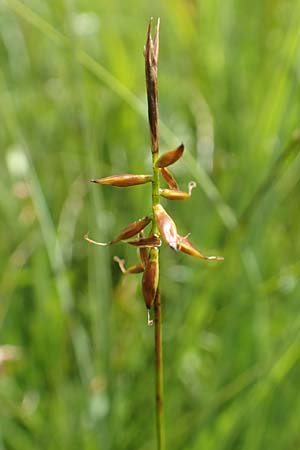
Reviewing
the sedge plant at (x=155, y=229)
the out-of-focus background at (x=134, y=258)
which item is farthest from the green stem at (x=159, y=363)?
the out-of-focus background at (x=134, y=258)

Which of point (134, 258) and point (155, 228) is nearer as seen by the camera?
point (155, 228)

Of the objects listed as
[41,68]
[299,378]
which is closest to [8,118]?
[299,378]

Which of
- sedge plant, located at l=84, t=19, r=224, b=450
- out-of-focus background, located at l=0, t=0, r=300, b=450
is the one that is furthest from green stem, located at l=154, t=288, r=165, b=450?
out-of-focus background, located at l=0, t=0, r=300, b=450

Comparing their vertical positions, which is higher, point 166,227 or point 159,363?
point 166,227

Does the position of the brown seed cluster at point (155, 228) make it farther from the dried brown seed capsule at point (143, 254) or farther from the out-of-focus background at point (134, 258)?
the out-of-focus background at point (134, 258)

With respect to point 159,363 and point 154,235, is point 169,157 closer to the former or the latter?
point 154,235

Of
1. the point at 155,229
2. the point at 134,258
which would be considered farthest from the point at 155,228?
the point at 134,258
